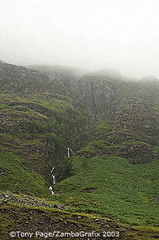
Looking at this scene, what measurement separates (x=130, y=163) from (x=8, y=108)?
380 feet

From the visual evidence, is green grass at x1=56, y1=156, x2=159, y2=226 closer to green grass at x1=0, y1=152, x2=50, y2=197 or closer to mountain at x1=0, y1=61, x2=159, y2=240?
mountain at x1=0, y1=61, x2=159, y2=240

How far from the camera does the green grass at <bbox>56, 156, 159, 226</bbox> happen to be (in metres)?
48.7

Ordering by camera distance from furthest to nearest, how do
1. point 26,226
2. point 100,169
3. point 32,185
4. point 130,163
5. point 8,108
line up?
point 8,108 < point 130,163 < point 100,169 < point 32,185 < point 26,226

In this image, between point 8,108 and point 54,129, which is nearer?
point 54,129

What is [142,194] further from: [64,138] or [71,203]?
[64,138]

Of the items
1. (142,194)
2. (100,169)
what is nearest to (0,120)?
(100,169)

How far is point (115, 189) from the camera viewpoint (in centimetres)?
7812

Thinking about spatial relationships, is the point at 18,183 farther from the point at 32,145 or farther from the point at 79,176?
the point at 32,145

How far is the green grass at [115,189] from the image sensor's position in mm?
48688

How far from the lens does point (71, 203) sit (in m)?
54.1

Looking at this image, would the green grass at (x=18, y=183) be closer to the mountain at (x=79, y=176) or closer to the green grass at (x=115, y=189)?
the mountain at (x=79, y=176)

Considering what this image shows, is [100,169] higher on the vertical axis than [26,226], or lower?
lower

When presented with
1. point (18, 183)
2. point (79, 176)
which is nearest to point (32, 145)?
point (79, 176)

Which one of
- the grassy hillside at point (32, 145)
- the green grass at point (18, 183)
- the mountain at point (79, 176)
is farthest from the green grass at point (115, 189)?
the grassy hillside at point (32, 145)
